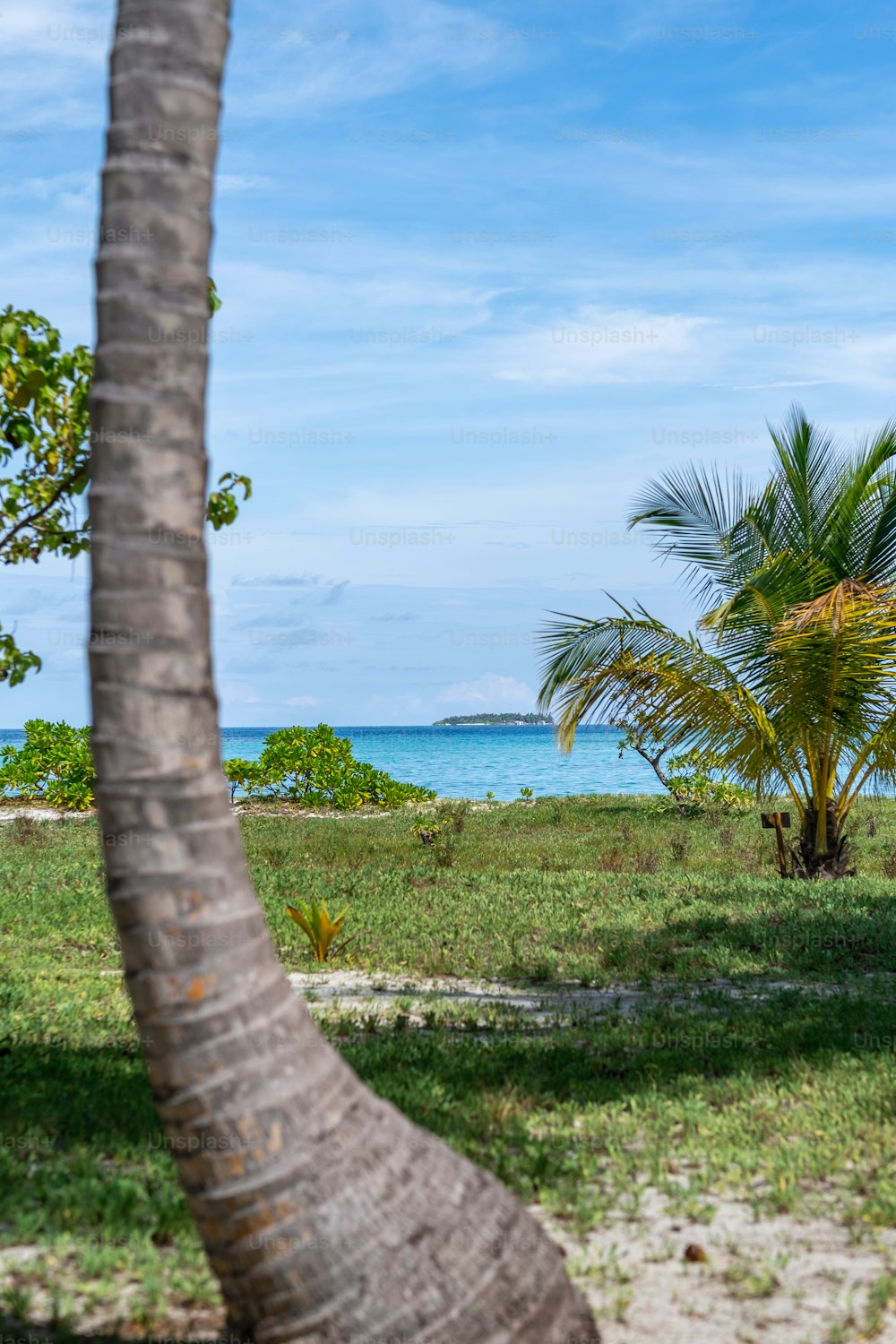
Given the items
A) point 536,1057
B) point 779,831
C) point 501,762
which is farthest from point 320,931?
point 501,762

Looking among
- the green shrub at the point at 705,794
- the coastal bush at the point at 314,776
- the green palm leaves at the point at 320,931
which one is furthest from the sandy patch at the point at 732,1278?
the coastal bush at the point at 314,776

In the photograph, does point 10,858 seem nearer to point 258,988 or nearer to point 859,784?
point 859,784

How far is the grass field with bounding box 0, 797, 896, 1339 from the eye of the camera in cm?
417

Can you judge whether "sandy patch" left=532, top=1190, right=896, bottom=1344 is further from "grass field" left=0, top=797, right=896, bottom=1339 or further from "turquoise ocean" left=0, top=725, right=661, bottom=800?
"turquoise ocean" left=0, top=725, right=661, bottom=800

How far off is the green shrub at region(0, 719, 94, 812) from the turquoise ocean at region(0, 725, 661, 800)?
29.6ft

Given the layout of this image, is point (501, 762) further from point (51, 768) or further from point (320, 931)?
point (320, 931)

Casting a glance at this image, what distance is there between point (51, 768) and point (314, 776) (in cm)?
651

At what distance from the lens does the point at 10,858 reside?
16172mm

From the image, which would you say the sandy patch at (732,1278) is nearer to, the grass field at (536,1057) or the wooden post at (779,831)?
the grass field at (536,1057)

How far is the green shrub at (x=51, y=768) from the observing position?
26359 mm

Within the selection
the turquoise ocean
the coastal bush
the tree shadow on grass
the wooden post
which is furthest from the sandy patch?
the turquoise ocean

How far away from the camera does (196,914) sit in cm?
281

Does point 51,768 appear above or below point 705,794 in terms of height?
above

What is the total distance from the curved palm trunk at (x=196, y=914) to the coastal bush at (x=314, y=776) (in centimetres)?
2455
